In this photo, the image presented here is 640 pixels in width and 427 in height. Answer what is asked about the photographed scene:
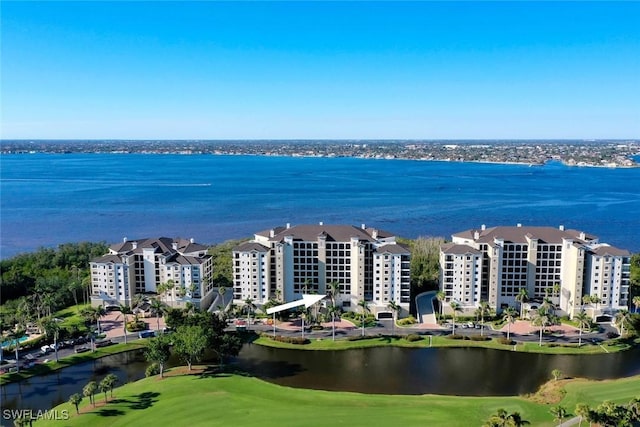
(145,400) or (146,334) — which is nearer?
(145,400)

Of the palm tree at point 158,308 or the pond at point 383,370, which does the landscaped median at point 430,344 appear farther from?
the palm tree at point 158,308

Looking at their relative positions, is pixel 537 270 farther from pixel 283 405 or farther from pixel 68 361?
pixel 68 361

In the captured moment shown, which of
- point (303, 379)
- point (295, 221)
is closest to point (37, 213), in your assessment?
point (295, 221)

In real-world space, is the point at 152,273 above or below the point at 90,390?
above

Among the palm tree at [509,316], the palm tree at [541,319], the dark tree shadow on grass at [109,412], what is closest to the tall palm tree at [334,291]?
the palm tree at [509,316]

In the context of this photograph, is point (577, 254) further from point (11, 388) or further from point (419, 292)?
point (11, 388)

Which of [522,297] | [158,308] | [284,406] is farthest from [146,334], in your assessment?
[522,297]

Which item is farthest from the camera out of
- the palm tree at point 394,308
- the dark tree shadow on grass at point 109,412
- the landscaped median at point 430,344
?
the palm tree at point 394,308
